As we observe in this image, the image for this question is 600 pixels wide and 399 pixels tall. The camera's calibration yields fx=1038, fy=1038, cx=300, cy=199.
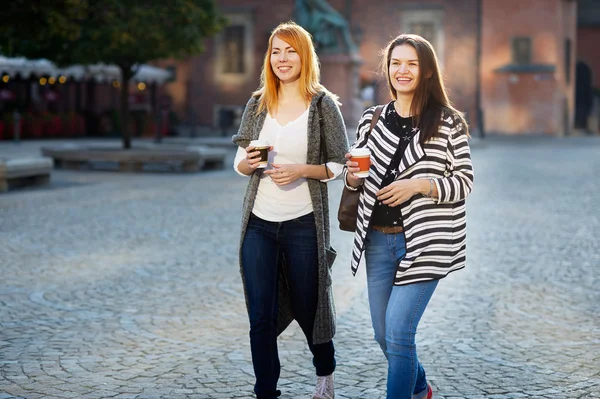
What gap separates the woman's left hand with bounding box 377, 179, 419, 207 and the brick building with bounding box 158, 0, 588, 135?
130 feet

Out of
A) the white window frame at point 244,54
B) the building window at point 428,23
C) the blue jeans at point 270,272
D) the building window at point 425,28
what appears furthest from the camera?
the white window frame at point 244,54

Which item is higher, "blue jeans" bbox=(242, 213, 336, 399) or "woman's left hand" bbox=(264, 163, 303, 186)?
"woman's left hand" bbox=(264, 163, 303, 186)

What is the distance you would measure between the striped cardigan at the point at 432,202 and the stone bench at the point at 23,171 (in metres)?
12.7

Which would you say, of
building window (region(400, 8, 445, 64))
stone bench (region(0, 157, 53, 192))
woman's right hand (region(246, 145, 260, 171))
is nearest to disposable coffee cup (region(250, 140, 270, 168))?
woman's right hand (region(246, 145, 260, 171))

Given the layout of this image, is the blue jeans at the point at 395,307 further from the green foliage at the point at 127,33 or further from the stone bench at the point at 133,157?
the stone bench at the point at 133,157

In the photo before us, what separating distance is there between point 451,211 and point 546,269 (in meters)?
5.05

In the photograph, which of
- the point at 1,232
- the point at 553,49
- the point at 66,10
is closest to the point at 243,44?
the point at 553,49

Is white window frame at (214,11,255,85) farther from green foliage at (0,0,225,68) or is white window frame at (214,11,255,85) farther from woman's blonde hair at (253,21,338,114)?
woman's blonde hair at (253,21,338,114)

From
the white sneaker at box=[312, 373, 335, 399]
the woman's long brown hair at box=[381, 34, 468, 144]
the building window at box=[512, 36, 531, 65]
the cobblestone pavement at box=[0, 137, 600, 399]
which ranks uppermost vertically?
the building window at box=[512, 36, 531, 65]

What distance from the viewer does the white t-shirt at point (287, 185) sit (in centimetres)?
455

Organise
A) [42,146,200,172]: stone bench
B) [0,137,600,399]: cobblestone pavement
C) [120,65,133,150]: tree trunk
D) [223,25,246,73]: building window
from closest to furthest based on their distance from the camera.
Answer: [0,137,600,399]: cobblestone pavement → [42,146,200,172]: stone bench → [120,65,133,150]: tree trunk → [223,25,246,73]: building window

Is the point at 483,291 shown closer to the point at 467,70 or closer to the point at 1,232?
the point at 1,232

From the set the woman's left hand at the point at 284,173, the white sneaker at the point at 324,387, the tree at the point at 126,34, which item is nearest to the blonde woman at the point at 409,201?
the woman's left hand at the point at 284,173

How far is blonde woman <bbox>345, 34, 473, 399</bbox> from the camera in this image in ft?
13.4
